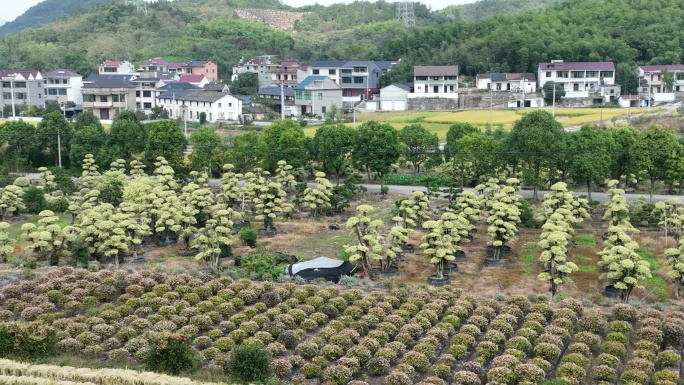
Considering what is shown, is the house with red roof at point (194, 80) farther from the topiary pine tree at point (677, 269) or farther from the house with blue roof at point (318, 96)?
the topiary pine tree at point (677, 269)

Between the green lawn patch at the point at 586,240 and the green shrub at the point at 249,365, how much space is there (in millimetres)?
15593

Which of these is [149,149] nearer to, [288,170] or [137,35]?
[288,170]

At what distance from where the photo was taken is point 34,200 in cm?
3394

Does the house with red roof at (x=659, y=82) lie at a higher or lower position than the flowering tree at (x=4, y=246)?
higher

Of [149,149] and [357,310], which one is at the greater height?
[149,149]

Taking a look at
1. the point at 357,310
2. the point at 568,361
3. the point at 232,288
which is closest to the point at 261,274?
the point at 232,288

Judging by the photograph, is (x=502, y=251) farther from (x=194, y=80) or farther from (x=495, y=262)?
(x=194, y=80)

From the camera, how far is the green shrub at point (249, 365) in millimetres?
16188

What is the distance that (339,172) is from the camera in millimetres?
38938

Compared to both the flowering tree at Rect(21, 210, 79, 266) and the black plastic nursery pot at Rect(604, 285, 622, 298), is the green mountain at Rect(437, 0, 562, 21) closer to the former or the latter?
the flowering tree at Rect(21, 210, 79, 266)

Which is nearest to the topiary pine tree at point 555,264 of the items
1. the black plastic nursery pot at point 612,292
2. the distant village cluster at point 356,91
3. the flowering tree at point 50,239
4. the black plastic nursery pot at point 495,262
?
the black plastic nursery pot at point 612,292

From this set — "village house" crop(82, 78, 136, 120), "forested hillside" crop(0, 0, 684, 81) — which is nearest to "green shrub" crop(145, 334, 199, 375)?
"village house" crop(82, 78, 136, 120)

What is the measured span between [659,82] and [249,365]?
59638 millimetres

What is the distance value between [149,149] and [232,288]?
2010 centimetres
